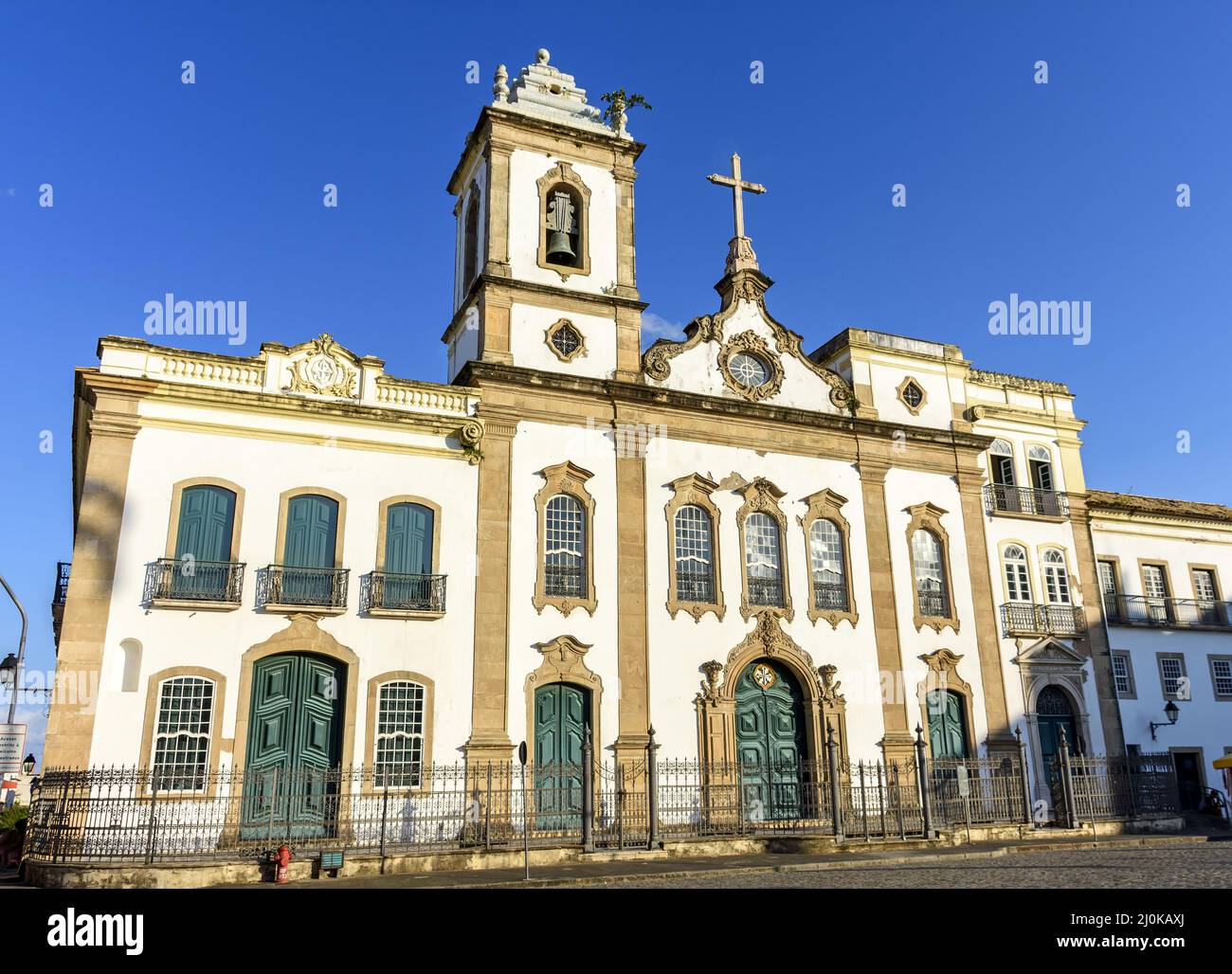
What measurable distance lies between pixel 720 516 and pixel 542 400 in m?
4.93

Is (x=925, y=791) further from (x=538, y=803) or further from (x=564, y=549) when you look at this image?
(x=564, y=549)

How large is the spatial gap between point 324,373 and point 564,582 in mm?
6619

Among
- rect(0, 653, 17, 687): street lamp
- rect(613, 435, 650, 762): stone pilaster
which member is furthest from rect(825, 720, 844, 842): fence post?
rect(0, 653, 17, 687): street lamp

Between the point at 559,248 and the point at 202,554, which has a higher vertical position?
the point at 559,248

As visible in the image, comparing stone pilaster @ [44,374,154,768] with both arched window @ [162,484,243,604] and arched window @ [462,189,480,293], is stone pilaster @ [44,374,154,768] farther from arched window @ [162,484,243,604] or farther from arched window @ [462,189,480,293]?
arched window @ [462,189,480,293]

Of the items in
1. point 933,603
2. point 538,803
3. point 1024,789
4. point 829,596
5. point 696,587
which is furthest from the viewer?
point 933,603

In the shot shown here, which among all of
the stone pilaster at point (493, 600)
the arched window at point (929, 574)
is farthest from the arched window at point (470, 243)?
the arched window at point (929, 574)

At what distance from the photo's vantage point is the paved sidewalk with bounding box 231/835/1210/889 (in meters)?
14.1

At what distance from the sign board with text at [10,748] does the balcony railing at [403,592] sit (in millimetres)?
7559

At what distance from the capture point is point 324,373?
20.4 m

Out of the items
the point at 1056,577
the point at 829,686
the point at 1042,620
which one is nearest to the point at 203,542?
the point at 829,686

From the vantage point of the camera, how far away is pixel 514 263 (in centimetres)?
2316
